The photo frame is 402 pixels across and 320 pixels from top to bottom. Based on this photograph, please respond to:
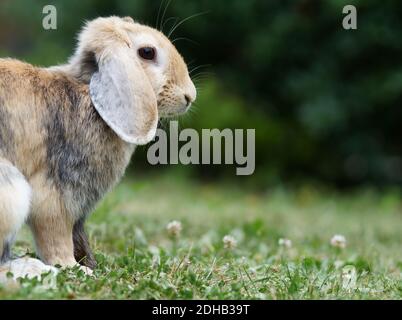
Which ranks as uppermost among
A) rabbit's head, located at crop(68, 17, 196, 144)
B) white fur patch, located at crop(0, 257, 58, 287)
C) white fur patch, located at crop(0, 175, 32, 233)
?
rabbit's head, located at crop(68, 17, 196, 144)

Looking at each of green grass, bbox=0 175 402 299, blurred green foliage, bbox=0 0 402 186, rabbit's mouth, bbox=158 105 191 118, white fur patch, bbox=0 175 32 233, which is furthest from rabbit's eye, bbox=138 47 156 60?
blurred green foliage, bbox=0 0 402 186

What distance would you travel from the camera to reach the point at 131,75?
391 cm

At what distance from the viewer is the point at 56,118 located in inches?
155

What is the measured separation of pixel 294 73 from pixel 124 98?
6.22 meters

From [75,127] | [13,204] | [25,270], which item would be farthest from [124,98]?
[25,270]

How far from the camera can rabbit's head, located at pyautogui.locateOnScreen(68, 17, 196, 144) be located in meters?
3.89

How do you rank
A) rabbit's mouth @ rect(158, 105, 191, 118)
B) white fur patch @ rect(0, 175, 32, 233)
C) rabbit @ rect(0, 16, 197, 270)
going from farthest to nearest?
rabbit's mouth @ rect(158, 105, 191, 118) → rabbit @ rect(0, 16, 197, 270) → white fur patch @ rect(0, 175, 32, 233)

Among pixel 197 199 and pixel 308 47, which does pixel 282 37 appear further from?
pixel 197 199

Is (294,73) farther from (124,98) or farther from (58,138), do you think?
(58,138)

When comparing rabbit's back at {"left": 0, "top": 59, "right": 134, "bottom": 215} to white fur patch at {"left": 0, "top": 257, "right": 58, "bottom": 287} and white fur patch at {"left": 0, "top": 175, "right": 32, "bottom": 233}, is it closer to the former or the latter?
white fur patch at {"left": 0, "top": 175, "right": 32, "bottom": 233}

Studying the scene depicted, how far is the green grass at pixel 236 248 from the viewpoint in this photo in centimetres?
362

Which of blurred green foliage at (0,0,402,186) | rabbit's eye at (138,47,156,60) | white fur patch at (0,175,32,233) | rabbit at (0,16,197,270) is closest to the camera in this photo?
white fur patch at (0,175,32,233)

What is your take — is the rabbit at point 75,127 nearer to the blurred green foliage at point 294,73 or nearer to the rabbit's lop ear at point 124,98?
the rabbit's lop ear at point 124,98

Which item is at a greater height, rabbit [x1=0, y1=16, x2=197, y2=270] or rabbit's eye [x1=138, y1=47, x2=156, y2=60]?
rabbit's eye [x1=138, y1=47, x2=156, y2=60]
